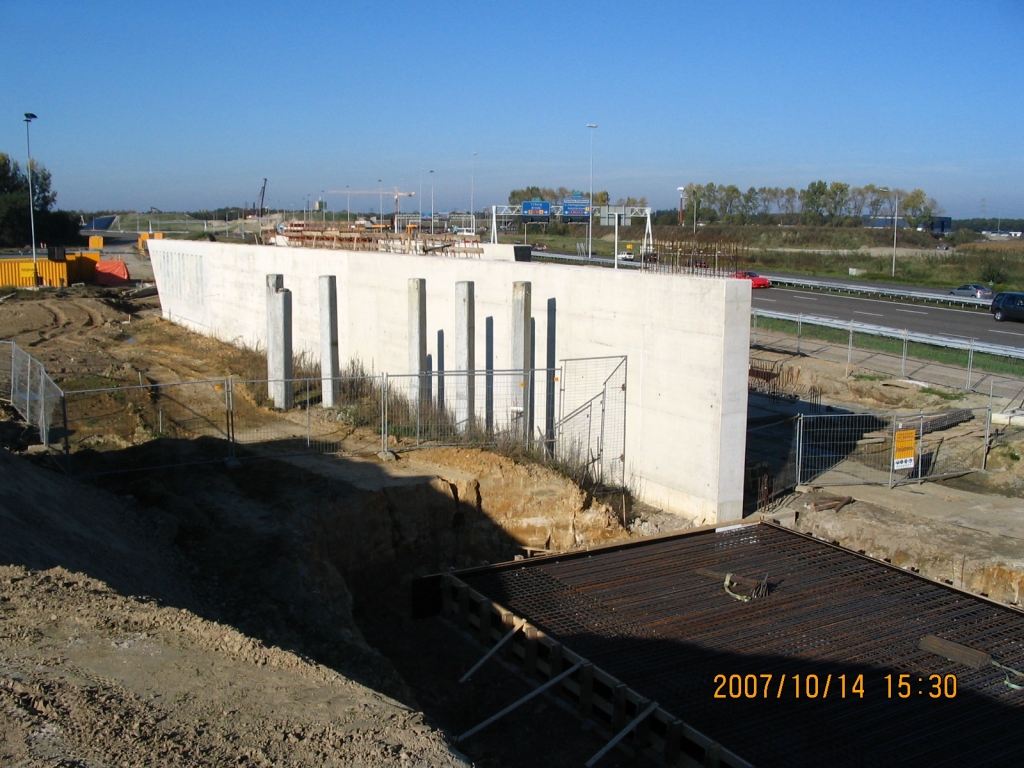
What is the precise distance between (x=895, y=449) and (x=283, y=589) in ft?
36.9

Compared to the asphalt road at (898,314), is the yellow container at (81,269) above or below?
above

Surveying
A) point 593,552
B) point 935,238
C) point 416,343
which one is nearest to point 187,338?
point 416,343

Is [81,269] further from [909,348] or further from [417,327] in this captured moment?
[909,348]

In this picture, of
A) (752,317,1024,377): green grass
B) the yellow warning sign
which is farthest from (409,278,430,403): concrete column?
(752,317,1024,377): green grass

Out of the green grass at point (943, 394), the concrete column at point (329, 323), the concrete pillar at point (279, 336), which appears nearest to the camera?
the concrete pillar at point (279, 336)

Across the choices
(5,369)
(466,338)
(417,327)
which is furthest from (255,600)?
(5,369)

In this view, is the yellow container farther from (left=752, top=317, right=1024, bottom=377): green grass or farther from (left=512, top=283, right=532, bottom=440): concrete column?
(left=512, top=283, right=532, bottom=440): concrete column

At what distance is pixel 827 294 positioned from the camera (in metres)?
47.5

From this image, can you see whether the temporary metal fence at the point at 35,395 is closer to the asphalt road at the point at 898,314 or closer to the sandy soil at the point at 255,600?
the sandy soil at the point at 255,600

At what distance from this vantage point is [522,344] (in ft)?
55.9

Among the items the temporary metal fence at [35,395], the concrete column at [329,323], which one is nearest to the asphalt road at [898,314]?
the concrete column at [329,323]

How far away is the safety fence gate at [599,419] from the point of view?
15891mm

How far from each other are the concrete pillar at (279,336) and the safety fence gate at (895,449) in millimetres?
11516

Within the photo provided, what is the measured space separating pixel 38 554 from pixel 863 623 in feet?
30.3
